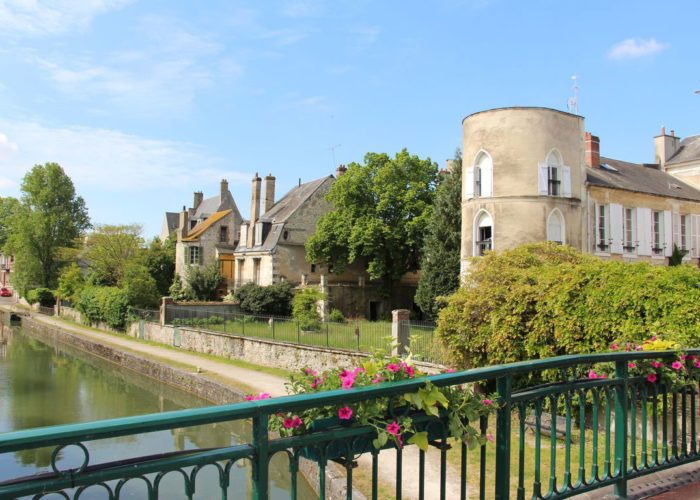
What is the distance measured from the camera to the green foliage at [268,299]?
101 ft

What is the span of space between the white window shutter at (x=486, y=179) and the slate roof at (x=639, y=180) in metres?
4.15

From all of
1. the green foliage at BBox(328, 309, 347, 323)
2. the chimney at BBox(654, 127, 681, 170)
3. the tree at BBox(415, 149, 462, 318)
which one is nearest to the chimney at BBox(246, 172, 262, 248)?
the green foliage at BBox(328, 309, 347, 323)

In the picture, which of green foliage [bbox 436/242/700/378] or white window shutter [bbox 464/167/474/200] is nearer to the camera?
green foliage [bbox 436/242/700/378]

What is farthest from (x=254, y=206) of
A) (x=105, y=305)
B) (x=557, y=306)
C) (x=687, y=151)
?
(x=557, y=306)

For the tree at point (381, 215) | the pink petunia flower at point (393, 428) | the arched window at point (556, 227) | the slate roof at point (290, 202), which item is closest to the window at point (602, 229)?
the arched window at point (556, 227)

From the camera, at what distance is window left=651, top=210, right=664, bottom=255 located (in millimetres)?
22672

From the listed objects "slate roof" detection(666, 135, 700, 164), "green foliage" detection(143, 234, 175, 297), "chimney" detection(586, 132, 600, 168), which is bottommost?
"green foliage" detection(143, 234, 175, 297)

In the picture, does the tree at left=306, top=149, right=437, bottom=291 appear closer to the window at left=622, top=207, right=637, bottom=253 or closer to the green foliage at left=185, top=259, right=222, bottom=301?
the window at left=622, top=207, right=637, bottom=253

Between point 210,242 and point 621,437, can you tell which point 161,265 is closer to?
point 210,242

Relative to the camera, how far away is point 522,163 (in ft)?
62.7

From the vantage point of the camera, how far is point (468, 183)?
20266mm

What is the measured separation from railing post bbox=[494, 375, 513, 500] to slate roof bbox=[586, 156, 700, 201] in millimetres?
19550

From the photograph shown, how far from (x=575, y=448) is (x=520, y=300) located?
3545mm

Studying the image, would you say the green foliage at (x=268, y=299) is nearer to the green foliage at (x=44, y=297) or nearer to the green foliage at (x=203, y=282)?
the green foliage at (x=203, y=282)
